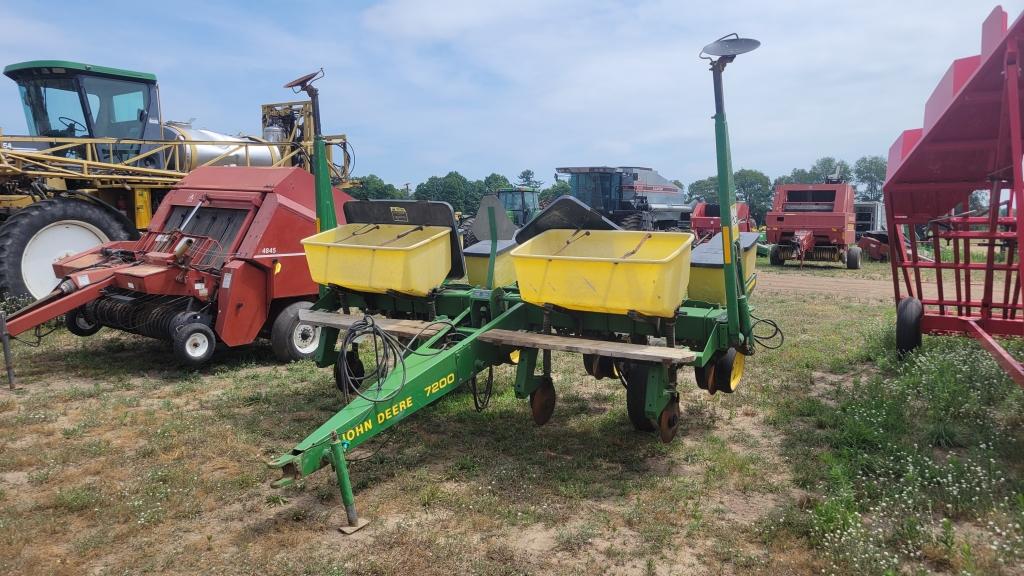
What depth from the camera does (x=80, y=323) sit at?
24.5 ft

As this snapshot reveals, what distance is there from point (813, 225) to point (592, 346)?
15.3m

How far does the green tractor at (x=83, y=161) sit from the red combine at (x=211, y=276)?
5.05ft

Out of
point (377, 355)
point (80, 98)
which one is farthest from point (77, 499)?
point (80, 98)

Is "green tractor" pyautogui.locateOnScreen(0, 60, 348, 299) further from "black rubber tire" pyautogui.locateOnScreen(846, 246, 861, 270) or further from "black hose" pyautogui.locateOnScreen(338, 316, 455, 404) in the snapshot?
"black rubber tire" pyautogui.locateOnScreen(846, 246, 861, 270)

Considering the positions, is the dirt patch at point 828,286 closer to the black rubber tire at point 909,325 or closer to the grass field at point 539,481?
the black rubber tire at point 909,325

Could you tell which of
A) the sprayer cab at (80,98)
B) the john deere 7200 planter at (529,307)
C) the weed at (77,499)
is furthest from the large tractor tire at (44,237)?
the weed at (77,499)

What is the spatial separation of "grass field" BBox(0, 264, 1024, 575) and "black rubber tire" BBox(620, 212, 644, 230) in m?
14.1

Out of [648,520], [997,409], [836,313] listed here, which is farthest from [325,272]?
[836,313]

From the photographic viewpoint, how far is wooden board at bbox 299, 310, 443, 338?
15.5 feet

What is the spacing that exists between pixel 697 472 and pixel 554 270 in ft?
4.97

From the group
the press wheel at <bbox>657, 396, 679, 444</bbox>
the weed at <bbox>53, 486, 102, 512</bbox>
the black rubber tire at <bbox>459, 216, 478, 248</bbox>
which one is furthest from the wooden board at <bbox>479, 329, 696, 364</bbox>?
the weed at <bbox>53, 486, 102, 512</bbox>

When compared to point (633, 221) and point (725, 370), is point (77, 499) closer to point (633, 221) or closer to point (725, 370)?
point (725, 370)

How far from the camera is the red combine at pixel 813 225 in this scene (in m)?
17.5

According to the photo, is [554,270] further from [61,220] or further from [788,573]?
[61,220]
